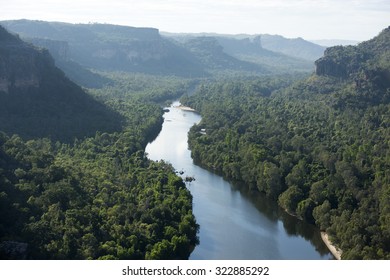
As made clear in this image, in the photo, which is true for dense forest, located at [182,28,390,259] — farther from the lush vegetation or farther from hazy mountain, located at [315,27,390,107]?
the lush vegetation

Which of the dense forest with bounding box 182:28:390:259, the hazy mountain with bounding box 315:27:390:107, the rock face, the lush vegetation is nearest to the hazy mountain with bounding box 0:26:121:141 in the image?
the rock face

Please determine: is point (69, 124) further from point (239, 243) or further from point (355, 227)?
point (355, 227)

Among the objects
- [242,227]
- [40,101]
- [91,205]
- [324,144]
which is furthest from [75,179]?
[324,144]

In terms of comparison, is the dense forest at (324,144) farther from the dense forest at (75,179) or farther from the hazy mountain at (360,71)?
the dense forest at (75,179)

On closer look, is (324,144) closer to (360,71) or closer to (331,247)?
(331,247)

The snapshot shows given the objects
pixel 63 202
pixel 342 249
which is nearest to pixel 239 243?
pixel 342 249
